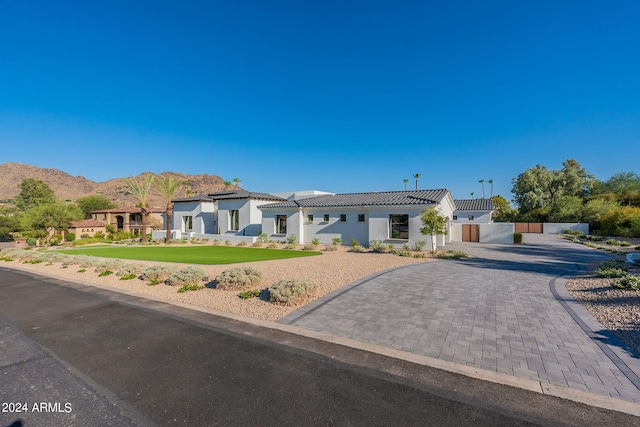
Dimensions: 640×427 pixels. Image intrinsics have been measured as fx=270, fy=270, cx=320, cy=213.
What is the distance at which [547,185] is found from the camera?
48.4m

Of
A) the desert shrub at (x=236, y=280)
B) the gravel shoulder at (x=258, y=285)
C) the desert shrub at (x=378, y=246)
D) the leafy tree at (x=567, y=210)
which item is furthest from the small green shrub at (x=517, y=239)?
the desert shrub at (x=236, y=280)

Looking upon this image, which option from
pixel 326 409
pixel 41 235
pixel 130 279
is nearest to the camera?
pixel 326 409

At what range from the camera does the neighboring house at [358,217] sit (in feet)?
66.1

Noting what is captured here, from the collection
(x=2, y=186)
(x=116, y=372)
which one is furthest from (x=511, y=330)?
(x=2, y=186)

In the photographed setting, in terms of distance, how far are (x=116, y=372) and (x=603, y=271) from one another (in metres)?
14.5

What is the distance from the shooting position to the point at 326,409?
3258mm

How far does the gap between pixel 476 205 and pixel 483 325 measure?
38920mm

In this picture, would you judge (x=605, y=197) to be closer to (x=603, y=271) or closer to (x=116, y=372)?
(x=603, y=271)

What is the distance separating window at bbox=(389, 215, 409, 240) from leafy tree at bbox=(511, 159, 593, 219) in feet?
129

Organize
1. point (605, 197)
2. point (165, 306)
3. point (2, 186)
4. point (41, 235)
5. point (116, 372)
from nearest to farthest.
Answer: point (116, 372) < point (165, 306) < point (41, 235) < point (605, 197) < point (2, 186)

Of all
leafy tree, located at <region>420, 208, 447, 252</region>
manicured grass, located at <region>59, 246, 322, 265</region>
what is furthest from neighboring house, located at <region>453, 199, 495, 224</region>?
manicured grass, located at <region>59, 246, 322, 265</region>

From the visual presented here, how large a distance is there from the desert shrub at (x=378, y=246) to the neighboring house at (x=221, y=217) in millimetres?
11448

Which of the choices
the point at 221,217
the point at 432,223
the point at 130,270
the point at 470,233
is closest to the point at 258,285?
the point at 130,270

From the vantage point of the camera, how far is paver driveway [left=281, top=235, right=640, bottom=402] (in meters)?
4.11
